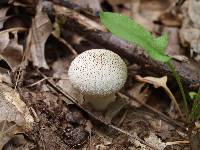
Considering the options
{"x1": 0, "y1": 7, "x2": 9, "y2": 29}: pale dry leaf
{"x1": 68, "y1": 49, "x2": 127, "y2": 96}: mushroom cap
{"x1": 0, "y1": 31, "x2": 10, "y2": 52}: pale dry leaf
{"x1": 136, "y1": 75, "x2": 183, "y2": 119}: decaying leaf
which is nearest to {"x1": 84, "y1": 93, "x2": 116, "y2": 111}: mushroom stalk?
{"x1": 68, "y1": 49, "x2": 127, "y2": 96}: mushroom cap

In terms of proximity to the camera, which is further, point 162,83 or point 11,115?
point 162,83

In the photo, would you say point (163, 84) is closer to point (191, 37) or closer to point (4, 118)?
point (191, 37)

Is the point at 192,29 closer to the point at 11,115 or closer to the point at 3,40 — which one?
the point at 3,40

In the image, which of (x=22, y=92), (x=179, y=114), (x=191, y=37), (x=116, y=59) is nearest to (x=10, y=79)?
(x=22, y=92)

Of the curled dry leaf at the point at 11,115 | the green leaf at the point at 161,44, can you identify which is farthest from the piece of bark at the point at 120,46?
the curled dry leaf at the point at 11,115

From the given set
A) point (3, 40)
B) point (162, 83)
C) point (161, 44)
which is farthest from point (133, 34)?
point (3, 40)

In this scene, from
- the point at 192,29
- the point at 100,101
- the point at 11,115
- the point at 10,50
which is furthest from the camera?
the point at 192,29

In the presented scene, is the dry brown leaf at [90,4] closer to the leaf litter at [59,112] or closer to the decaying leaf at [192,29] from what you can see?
the leaf litter at [59,112]
